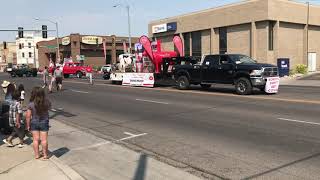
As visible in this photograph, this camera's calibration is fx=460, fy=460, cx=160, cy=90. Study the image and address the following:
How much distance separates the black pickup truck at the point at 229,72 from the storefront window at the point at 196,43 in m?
30.5

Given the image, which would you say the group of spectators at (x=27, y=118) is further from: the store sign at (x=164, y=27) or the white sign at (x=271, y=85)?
the store sign at (x=164, y=27)

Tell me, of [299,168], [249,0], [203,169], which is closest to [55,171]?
[203,169]

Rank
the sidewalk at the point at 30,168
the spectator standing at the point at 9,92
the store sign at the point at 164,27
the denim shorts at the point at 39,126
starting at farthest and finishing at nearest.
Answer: the store sign at the point at 164,27 → the spectator standing at the point at 9,92 → the denim shorts at the point at 39,126 → the sidewalk at the point at 30,168

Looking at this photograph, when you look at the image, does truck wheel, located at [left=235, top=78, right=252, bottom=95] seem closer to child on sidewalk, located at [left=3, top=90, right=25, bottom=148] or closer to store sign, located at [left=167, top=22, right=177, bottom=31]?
child on sidewalk, located at [left=3, top=90, right=25, bottom=148]

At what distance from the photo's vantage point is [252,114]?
46.1 feet

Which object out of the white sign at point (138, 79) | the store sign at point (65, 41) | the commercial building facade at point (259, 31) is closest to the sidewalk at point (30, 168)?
the white sign at point (138, 79)

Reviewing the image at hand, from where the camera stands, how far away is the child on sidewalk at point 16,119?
10141 mm

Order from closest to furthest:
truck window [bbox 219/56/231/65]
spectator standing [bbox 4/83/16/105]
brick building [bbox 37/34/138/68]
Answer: spectator standing [bbox 4/83/16/105], truck window [bbox 219/56/231/65], brick building [bbox 37/34/138/68]

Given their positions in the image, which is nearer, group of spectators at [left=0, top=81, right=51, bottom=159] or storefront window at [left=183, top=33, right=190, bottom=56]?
group of spectators at [left=0, top=81, right=51, bottom=159]

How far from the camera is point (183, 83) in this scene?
2603 centimetres

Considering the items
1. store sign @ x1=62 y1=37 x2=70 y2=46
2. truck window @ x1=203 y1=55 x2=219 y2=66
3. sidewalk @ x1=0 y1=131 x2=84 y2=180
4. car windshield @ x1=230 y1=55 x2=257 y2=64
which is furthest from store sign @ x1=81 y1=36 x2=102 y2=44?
sidewalk @ x1=0 y1=131 x2=84 y2=180

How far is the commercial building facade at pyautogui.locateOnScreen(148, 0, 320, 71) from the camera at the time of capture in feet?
151

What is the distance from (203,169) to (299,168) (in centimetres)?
156

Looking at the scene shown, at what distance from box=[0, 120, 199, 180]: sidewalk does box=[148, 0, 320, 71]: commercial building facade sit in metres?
37.8
